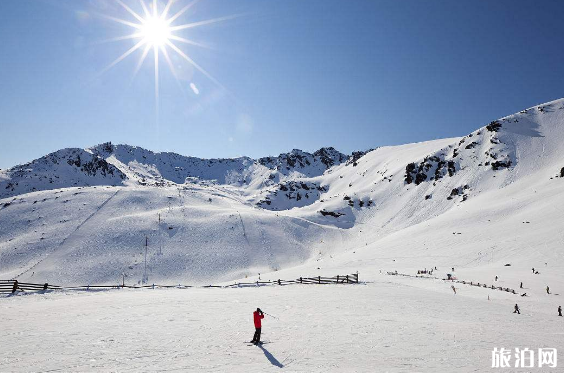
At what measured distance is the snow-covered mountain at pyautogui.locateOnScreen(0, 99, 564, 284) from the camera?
58531 mm

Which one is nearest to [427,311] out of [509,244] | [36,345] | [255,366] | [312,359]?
[312,359]

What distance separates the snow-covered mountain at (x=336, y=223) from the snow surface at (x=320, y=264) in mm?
514

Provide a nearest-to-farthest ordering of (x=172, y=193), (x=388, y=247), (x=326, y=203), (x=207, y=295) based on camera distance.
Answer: (x=207, y=295) → (x=388, y=247) → (x=172, y=193) → (x=326, y=203)

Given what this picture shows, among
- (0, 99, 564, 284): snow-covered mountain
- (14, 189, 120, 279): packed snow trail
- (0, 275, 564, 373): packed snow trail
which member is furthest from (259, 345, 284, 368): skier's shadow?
(14, 189, 120, 279): packed snow trail

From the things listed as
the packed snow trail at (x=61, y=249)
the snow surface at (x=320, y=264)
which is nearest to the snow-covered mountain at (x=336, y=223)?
the packed snow trail at (x=61, y=249)

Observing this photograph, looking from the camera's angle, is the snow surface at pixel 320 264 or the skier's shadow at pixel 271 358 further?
the snow surface at pixel 320 264

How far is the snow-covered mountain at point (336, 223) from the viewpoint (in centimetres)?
5853

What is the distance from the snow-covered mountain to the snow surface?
0.51m

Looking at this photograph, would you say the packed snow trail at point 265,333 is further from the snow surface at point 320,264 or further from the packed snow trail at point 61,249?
the packed snow trail at point 61,249

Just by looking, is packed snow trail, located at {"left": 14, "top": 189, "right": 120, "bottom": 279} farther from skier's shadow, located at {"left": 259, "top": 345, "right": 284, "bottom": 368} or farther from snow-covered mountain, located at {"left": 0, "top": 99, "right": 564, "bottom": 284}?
skier's shadow, located at {"left": 259, "top": 345, "right": 284, "bottom": 368}

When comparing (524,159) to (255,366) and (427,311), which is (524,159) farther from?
(255,366)

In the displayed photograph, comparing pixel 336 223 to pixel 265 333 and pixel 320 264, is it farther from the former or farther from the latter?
pixel 265 333

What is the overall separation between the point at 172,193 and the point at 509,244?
106 meters

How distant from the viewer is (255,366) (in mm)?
12602
